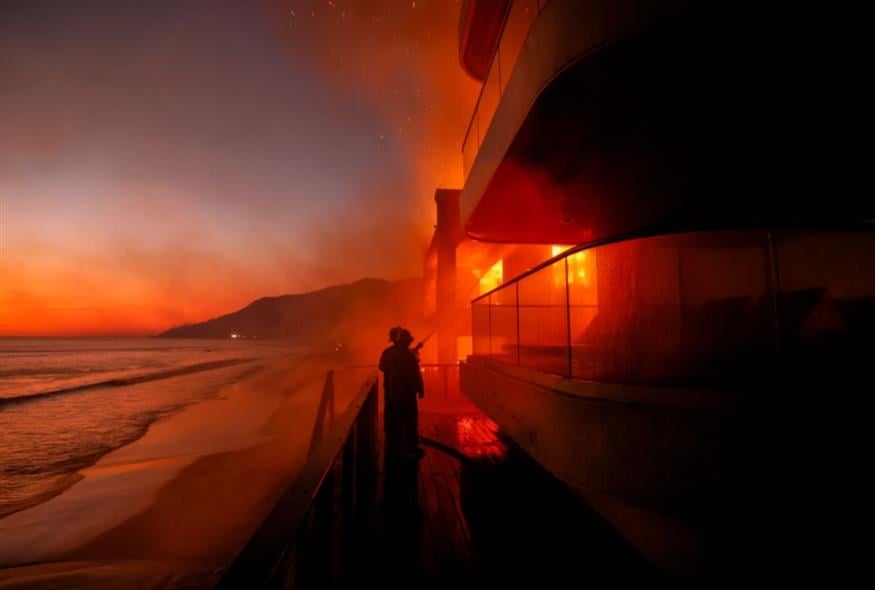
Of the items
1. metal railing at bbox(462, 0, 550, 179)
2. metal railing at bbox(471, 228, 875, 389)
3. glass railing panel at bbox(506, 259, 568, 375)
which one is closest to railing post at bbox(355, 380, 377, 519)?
metal railing at bbox(471, 228, 875, 389)

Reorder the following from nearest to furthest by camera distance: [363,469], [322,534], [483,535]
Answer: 1. [322,534]
2. [483,535]
3. [363,469]

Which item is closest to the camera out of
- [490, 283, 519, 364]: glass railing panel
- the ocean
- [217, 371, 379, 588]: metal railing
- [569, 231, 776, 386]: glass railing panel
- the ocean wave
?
[217, 371, 379, 588]: metal railing

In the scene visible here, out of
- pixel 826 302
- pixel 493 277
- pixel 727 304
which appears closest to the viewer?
pixel 826 302

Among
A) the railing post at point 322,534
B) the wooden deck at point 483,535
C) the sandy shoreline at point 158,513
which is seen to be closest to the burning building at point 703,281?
the wooden deck at point 483,535

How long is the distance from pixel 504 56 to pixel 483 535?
23.0 ft

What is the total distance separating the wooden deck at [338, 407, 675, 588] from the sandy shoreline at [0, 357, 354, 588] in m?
3.14

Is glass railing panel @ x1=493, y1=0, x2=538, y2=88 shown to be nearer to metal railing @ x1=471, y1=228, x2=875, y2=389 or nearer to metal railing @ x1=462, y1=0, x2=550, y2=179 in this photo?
metal railing @ x1=462, y1=0, x2=550, y2=179

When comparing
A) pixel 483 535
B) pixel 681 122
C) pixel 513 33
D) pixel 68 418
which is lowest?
pixel 68 418

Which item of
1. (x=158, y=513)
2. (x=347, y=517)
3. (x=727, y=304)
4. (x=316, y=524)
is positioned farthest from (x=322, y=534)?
(x=158, y=513)

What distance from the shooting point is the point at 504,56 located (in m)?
7.18

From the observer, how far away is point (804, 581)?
3047 mm

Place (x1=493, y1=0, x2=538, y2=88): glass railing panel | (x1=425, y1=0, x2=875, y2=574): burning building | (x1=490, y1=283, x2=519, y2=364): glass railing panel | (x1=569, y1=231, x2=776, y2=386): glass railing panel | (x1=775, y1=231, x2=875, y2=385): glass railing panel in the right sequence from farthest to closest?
1. (x1=490, y1=283, x2=519, y2=364): glass railing panel
2. (x1=493, y1=0, x2=538, y2=88): glass railing panel
3. (x1=569, y1=231, x2=776, y2=386): glass railing panel
4. (x1=775, y1=231, x2=875, y2=385): glass railing panel
5. (x1=425, y1=0, x2=875, y2=574): burning building

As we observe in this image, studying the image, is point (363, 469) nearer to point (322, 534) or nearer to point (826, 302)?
point (322, 534)

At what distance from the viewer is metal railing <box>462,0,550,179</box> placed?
252 inches
